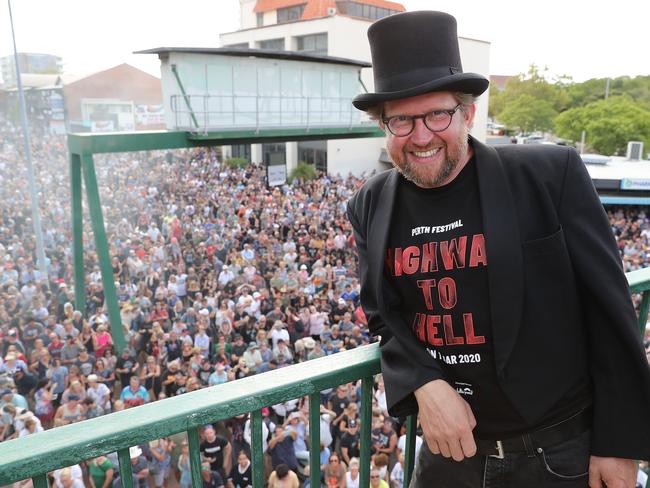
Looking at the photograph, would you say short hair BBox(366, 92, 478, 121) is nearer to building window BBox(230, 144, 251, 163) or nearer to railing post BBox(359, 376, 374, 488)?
railing post BBox(359, 376, 374, 488)

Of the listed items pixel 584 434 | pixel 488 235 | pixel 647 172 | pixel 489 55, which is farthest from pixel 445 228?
pixel 489 55

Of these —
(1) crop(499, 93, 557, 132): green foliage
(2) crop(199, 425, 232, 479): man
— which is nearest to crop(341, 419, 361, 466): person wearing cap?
(2) crop(199, 425, 232, 479): man

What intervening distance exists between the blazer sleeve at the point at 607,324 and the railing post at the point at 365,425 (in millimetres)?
652

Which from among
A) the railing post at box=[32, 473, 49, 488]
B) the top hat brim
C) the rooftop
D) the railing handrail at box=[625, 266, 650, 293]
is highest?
the rooftop

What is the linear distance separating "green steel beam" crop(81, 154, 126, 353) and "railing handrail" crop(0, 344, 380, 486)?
10078mm

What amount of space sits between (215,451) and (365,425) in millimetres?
4444

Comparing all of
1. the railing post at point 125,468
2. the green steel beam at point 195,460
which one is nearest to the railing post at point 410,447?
the green steel beam at point 195,460

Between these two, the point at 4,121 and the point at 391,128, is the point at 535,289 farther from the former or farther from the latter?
the point at 4,121

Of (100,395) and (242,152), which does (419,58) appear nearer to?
(100,395)

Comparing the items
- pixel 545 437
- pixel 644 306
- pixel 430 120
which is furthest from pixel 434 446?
pixel 644 306

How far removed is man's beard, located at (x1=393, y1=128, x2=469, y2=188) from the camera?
1.66 metres

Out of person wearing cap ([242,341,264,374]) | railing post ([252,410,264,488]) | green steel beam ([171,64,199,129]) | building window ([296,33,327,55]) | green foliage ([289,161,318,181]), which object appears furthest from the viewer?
building window ([296,33,327,55])

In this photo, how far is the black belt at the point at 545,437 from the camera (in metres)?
1.62

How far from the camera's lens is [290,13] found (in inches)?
1834
